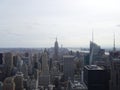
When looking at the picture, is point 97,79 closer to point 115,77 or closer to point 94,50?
point 115,77

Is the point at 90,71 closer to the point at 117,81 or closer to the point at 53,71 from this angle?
the point at 117,81

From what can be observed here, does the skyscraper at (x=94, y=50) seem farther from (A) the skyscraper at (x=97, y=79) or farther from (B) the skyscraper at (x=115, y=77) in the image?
(B) the skyscraper at (x=115, y=77)

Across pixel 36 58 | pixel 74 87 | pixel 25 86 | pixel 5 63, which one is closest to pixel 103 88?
pixel 74 87

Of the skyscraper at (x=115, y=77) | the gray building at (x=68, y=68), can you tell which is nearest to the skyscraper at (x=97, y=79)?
the skyscraper at (x=115, y=77)

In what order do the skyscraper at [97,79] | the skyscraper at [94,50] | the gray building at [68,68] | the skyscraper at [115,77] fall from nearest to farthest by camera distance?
1. the skyscraper at [115,77]
2. the skyscraper at [97,79]
3. the gray building at [68,68]
4. the skyscraper at [94,50]

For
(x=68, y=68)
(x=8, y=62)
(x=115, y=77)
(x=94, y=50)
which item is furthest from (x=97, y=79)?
(x=8, y=62)

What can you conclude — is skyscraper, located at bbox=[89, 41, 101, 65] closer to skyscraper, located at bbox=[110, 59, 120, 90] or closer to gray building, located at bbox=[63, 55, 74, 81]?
gray building, located at bbox=[63, 55, 74, 81]

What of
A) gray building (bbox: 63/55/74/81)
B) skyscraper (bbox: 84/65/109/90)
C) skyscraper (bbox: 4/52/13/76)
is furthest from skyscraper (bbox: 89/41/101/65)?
skyscraper (bbox: 84/65/109/90)

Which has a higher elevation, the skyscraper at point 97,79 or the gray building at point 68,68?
the skyscraper at point 97,79

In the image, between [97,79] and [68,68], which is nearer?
[97,79]

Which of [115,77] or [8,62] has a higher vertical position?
[115,77]

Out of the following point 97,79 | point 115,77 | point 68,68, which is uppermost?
point 115,77
